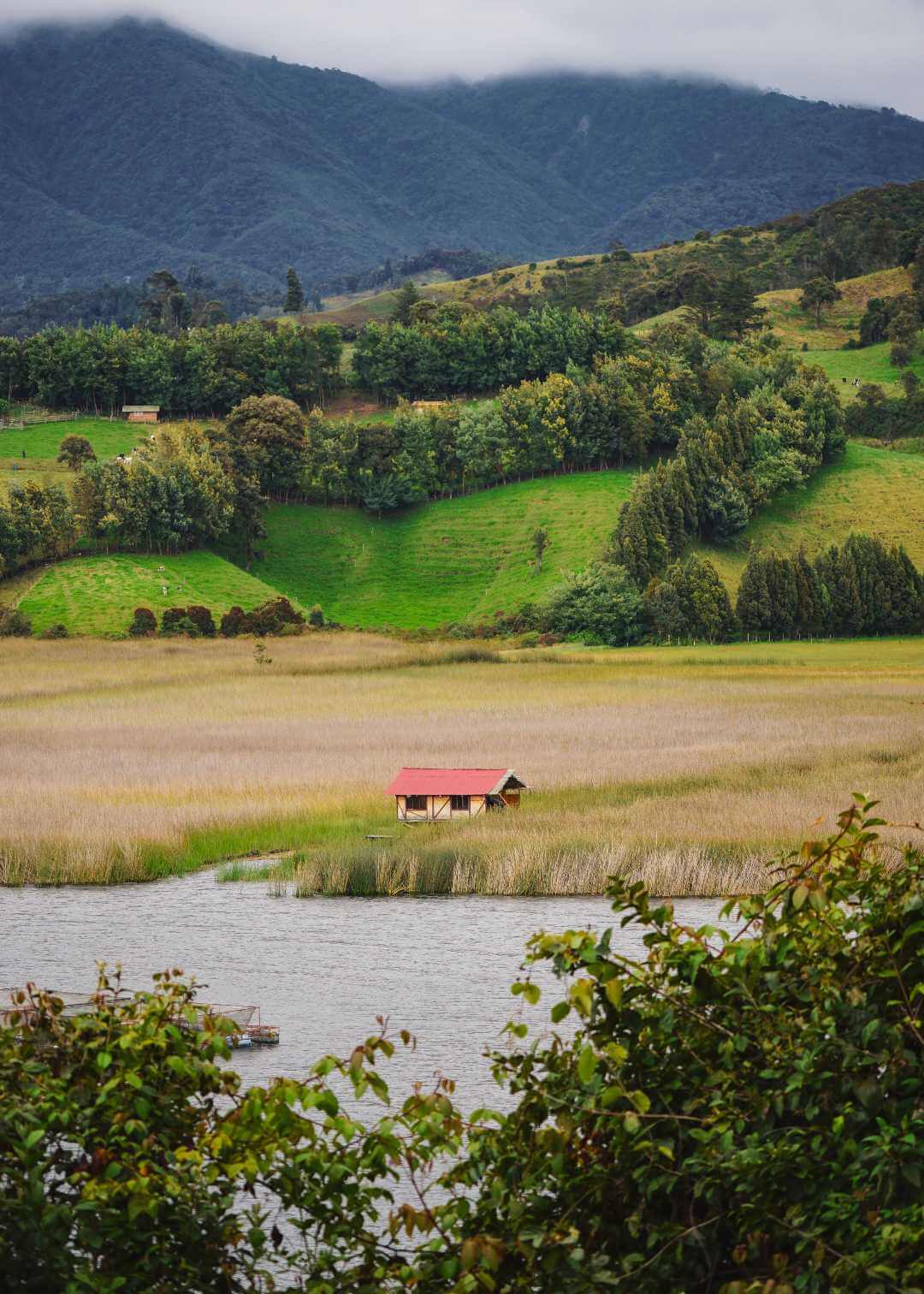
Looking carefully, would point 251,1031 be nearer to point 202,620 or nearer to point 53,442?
point 202,620

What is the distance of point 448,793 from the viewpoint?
4428 cm

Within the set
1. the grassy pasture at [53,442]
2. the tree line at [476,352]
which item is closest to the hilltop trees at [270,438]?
the grassy pasture at [53,442]

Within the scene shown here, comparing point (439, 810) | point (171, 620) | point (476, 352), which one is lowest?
point (439, 810)

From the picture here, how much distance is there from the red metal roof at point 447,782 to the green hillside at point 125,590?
60.8 m

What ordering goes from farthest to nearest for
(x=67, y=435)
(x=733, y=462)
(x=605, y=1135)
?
(x=67, y=435), (x=733, y=462), (x=605, y=1135)

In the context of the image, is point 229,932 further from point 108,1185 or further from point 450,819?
point 108,1185

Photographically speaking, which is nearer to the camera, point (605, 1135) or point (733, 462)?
point (605, 1135)

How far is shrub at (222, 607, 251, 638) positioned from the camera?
105 meters

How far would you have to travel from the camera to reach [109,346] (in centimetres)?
15575

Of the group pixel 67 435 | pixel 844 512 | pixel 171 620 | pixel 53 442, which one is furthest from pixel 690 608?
pixel 67 435

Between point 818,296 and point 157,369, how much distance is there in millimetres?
78179

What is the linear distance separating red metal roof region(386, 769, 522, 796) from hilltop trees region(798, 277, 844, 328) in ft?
485

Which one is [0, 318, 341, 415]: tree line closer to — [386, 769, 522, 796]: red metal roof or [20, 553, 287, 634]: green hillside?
[20, 553, 287, 634]: green hillside

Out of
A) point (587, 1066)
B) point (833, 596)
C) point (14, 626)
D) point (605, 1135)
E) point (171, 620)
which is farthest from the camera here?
point (833, 596)
